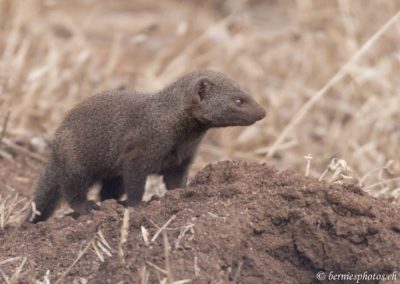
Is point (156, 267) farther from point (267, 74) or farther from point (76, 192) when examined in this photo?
point (267, 74)

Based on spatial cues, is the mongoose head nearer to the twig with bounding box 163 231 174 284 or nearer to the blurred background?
the twig with bounding box 163 231 174 284

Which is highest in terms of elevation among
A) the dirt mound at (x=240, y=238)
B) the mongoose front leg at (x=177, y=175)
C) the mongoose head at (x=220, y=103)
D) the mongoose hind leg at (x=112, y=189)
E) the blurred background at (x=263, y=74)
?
the mongoose head at (x=220, y=103)

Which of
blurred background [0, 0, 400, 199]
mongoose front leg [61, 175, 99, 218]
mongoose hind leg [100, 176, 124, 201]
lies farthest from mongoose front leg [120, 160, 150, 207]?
blurred background [0, 0, 400, 199]

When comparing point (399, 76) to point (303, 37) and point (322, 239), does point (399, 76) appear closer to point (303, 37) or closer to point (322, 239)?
point (303, 37)

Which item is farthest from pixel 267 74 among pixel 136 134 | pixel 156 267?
pixel 156 267

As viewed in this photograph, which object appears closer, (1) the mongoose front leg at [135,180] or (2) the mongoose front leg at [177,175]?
(1) the mongoose front leg at [135,180]

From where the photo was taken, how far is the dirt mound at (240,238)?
123 inches

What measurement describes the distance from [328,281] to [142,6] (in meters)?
8.75

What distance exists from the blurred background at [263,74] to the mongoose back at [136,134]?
143 cm

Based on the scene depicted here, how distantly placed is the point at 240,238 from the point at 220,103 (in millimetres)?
1082

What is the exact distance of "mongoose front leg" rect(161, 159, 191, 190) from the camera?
4238 mm

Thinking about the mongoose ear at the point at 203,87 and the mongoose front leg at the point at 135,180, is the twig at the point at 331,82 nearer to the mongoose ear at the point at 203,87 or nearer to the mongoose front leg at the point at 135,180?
the mongoose ear at the point at 203,87

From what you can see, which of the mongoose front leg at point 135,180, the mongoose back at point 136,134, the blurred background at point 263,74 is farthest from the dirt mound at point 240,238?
the blurred background at point 263,74

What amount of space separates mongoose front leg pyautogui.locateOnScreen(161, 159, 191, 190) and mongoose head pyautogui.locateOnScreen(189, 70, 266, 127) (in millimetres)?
241
